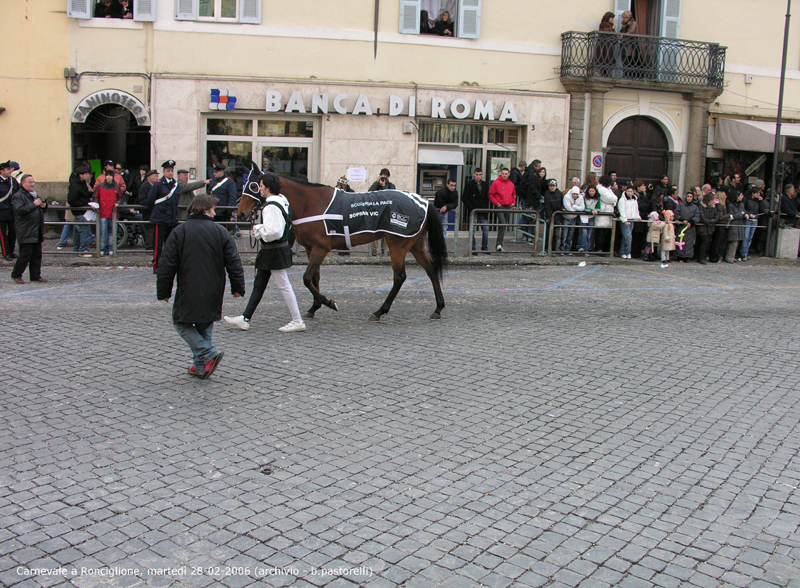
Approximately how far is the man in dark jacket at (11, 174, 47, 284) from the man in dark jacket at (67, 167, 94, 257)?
268cm

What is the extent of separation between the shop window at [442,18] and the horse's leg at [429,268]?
446 inches

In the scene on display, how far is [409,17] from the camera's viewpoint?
19.7 metres

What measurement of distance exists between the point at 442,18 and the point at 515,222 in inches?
248

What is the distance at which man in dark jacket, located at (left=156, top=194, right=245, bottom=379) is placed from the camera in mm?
6570

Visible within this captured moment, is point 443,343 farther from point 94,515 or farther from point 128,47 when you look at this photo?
point 128,47

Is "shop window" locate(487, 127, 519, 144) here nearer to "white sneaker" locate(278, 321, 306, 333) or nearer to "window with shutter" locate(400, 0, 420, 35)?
"window with shutter" locate(400, 0, 420, 35)

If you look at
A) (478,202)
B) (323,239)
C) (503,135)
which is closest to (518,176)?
(478,202)

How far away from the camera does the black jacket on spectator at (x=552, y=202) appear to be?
17.3 m

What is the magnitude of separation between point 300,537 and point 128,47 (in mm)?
16939

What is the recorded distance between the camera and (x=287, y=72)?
19.1 metres

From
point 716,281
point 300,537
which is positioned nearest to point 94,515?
point 300,537

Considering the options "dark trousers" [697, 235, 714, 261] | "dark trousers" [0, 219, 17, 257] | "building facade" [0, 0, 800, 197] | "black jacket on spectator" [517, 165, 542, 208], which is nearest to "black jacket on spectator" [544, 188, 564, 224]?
"black jacket on spectator" [517, 165, 542, 208]

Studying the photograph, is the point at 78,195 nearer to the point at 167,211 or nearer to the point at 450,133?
the point at 167,211

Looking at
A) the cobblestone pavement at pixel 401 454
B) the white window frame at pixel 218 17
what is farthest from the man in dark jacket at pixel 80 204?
the cobblestone pavement at pixel 401 454
